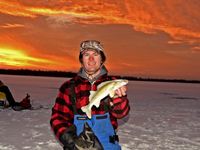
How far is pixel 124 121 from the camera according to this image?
27.7ft

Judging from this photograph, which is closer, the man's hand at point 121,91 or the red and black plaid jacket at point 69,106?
the man's hand at point 121,91

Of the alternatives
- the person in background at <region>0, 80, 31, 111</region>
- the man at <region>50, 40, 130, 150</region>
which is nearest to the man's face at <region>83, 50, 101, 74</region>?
the man at <region>50, 40, 130, 150</region>

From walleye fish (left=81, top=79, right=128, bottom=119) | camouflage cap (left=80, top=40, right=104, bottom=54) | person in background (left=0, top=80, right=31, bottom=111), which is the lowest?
person in background (left=0, top=80, right=31, bottom=111)

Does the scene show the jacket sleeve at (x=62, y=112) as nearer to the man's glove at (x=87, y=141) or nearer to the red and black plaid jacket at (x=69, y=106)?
the red and black plaid jacket at (x=69, y=106)

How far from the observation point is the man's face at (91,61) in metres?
3.24

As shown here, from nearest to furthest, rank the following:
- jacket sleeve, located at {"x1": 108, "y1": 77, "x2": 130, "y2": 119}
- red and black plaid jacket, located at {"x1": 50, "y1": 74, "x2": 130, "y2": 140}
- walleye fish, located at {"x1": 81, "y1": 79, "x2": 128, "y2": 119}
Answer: walleye fish, located at {"x1": 81, "y1": 79, "x2": 128, "y2": 119} → jacket sleeve, located at {"x1": 108, "y1": 77, "x2": 130, "y2": 119} → red and black plaid jacket, located at {"x1": 50, "y1": 74, "x2": 130, "y2": 140}

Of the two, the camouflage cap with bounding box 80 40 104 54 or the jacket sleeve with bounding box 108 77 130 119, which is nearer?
the jacket sleeve with bounding box 108 77 130 119

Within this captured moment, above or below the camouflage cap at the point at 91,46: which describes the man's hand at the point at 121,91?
below

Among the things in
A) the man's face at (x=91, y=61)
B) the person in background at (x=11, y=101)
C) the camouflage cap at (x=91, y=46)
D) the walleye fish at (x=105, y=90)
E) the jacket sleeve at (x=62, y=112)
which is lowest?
the person in background at (x=11, y=101)

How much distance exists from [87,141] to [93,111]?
1.57 feet

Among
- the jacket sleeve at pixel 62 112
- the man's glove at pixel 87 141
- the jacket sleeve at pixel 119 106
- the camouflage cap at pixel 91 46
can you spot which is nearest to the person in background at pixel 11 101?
the jacket sleeve at pixel 62 112

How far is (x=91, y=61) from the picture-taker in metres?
3.25

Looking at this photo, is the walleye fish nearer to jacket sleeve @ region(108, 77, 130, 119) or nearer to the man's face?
jacket sleeve @ region(108, 77, 130, 119)

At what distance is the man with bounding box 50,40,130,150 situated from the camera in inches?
115
